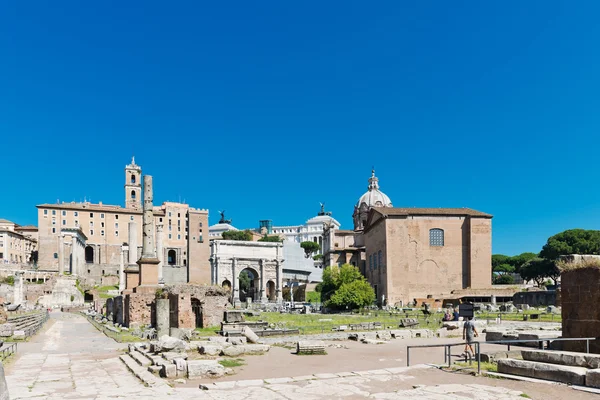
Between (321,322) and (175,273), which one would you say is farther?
(175,273)

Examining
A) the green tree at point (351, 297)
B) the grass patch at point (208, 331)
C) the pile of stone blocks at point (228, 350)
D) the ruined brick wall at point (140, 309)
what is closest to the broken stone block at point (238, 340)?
the pile of stone blocks at point (228, 350)

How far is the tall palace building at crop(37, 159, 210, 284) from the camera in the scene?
276ft

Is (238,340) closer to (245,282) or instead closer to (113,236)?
(245,282)

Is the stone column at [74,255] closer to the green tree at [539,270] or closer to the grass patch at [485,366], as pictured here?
the green tree at [539,270]

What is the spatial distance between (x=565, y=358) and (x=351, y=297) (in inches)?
1186

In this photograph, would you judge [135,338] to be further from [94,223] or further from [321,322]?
[94,223]

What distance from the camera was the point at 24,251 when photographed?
90938mm

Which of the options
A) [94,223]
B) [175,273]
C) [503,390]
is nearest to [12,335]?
[503,390]

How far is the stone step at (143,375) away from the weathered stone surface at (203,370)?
2.08ft

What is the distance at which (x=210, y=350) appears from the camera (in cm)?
1300

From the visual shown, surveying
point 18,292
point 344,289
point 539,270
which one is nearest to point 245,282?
point 18,292

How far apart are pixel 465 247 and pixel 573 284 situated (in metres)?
43.7

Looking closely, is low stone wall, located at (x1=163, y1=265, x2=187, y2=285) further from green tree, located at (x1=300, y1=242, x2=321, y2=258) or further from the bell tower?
green tree, located at (x1=300, y1=242, x2=321, y2=258)

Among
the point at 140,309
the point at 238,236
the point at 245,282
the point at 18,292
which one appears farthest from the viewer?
the point at 238,236
